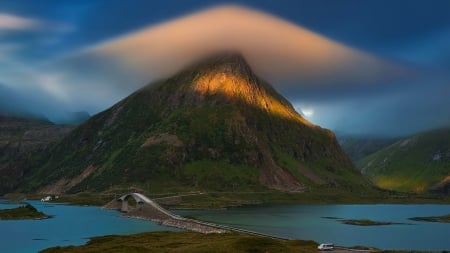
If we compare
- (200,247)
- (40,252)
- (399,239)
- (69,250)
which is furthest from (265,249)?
(399,239)

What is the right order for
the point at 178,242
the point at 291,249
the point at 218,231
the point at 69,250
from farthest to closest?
the point at 218,231, the point at 178,242, the point at 69,250, the point at 291,249

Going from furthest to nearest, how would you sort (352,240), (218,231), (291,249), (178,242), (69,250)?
(218,231)
(352,240)
(178,242)
(69,250)
(291,249)

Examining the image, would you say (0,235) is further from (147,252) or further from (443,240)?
(443,240)

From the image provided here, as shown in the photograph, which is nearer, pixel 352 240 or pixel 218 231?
pixel 352 240

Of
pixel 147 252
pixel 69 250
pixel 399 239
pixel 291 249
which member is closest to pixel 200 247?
pixel 147 252

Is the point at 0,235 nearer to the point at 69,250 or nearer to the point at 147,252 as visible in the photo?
the point at 69,250

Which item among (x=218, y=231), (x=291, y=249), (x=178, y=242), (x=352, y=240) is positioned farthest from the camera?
(x=218, y=231)
